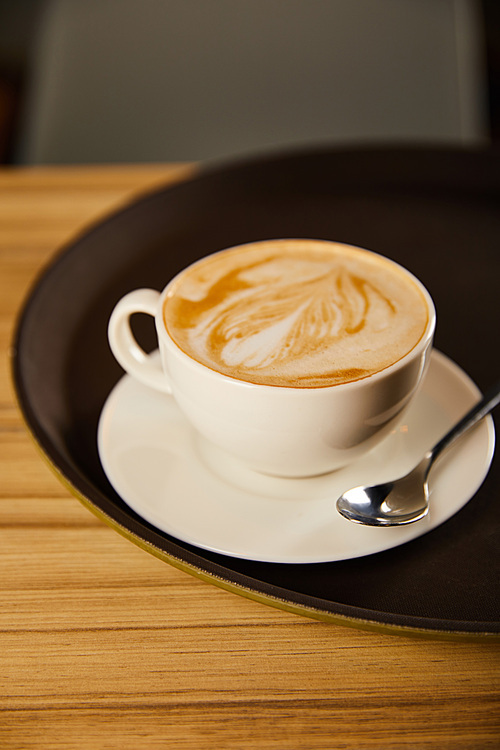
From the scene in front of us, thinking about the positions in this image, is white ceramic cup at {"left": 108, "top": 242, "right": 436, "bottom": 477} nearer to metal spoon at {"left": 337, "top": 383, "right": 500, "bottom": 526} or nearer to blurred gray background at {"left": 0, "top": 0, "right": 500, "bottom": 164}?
metal spoon at {"left": 337, "top": 383, "right": 500, "bottom": 526}

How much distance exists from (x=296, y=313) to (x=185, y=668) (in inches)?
10.4

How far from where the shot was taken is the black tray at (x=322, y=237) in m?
0.44

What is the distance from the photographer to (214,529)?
Result: 48cm

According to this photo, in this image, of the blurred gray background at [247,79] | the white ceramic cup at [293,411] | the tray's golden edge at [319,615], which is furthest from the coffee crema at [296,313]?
the blurred gray background at [247,79]

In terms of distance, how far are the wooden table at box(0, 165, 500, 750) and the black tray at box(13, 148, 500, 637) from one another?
0.10 ft

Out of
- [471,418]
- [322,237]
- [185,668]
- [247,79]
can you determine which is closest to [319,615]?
[185,668]

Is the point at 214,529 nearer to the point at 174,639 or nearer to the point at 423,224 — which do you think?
the point at 174,639

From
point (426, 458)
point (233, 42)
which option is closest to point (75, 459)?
point (426, 458)

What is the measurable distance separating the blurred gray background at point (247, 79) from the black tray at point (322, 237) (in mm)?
554

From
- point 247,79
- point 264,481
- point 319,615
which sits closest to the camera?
point 319,615

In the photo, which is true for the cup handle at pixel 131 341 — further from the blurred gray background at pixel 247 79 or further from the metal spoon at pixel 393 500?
the blurred gray background at pixel 247 79

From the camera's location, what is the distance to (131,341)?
585 millimetres

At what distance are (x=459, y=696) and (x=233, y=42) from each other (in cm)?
149

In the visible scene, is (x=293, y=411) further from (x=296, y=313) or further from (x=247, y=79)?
(x=247, y=79)
